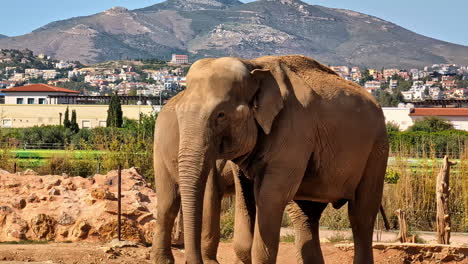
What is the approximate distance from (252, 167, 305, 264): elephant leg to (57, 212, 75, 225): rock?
7521 millimetres

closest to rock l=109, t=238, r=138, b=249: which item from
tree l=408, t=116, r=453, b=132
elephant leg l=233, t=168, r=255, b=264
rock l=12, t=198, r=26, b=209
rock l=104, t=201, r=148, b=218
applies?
rock l=104, t=201, r=148, b=218

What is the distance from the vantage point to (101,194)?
1497 centimetres

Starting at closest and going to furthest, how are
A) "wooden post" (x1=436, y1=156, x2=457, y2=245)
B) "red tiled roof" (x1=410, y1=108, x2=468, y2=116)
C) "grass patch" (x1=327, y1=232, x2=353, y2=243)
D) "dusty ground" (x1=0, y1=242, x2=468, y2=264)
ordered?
1. "dusty ground" (x1=0, y1=242, x2=468, y2=264)
2. "wooden post" (x1=436, y1=156, x2=457, y2=245)
3. "grass patch" (x1=327, y1=232, x2=353, y2=243)
4. "red tiled roof" (x1=410, y1=108, x2=468, y2=116)

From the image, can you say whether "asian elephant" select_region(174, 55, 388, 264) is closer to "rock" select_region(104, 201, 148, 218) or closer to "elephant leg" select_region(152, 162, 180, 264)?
"elephant leg" select_region(152, 162, 180, 264)

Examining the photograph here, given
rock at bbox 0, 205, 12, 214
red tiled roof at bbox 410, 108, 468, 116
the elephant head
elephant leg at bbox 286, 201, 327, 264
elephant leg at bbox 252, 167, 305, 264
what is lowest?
red tiled roof at bbox 410, 108, 468, 116

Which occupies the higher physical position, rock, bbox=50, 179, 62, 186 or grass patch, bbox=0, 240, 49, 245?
rock, bbox=50, 179, 62, 186

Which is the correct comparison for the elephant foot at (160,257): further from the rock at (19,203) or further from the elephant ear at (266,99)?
the rock at (19,203)

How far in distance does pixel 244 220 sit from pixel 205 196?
445mm

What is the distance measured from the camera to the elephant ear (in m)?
7.42

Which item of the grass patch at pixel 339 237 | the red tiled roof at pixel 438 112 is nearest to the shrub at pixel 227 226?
the grass patch at pixel 339 237

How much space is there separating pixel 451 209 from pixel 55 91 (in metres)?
132

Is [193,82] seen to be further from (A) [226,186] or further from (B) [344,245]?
(B) [344,245]

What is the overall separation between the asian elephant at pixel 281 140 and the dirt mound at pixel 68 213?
20.0 ft

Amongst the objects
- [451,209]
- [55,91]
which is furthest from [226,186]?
[55,91]
